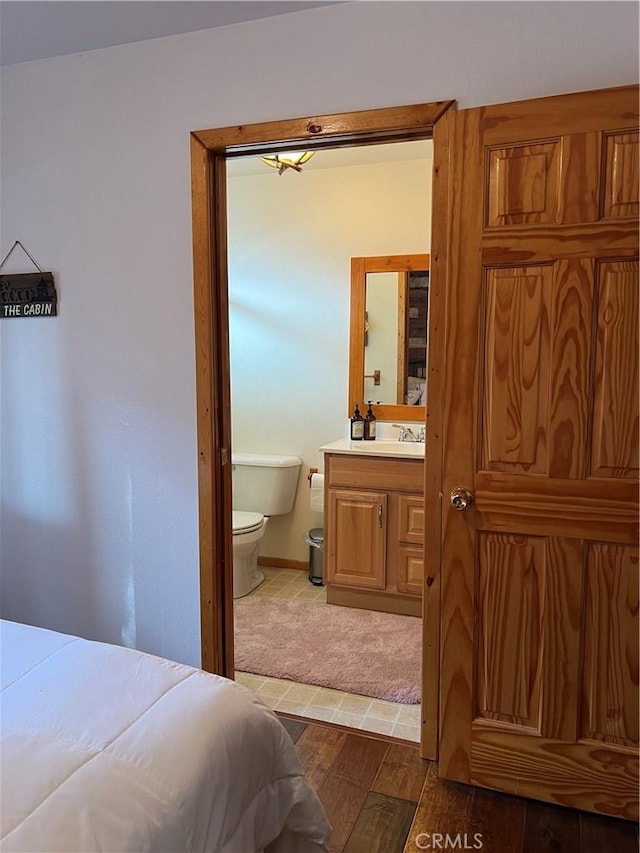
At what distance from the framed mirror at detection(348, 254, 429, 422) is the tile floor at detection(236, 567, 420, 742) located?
1.61 metres

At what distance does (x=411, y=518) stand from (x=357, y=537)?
318 millimetres

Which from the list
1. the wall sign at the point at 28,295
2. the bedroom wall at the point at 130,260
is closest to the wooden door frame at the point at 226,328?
the bedroom wall at the point at 130,260

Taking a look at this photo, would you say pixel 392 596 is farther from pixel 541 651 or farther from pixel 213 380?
pixel 213 380

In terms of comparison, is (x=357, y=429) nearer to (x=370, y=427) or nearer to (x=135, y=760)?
(x=370, y=427)

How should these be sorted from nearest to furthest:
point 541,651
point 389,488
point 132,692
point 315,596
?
point 132,692, point 541,651, point 389,488, point 315,596

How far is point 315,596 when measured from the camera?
3482mm

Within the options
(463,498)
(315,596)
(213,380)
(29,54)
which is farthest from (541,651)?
(29,54)

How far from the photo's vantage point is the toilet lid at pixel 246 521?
3324 mm

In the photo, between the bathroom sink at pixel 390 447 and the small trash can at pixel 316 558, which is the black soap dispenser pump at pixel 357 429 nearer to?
the bathroom sink at pixel 390 447

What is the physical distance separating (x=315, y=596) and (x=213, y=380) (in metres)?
1.82

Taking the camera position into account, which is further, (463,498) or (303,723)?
(303,723)

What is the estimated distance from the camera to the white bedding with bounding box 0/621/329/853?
901 mm

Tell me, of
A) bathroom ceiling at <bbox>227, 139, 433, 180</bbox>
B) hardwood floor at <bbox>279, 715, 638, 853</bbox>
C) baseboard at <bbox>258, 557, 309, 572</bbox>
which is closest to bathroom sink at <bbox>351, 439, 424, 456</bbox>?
baseboard at <bbox>258, 557, 309, 572</bbox>

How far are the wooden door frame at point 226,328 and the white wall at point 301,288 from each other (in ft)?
4.82
